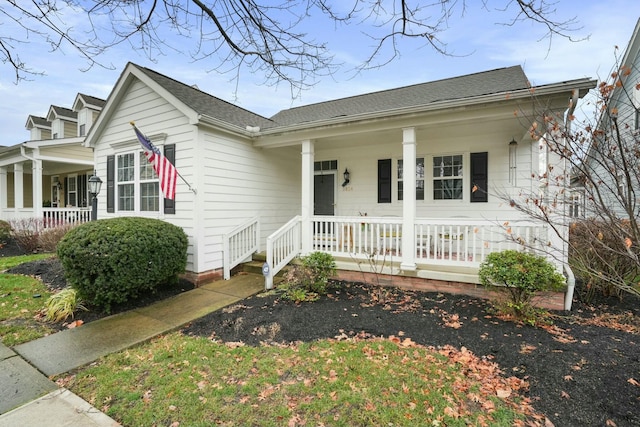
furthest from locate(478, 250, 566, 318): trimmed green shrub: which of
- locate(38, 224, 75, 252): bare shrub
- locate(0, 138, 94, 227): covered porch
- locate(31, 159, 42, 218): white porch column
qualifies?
locate(31, 159, 42, 218): white porch column

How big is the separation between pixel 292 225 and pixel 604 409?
5152 millimetres

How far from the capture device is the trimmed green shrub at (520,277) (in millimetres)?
4023

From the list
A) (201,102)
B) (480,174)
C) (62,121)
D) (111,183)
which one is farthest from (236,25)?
(62,121)

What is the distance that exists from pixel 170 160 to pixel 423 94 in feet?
21.1

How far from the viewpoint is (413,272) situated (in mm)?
5543

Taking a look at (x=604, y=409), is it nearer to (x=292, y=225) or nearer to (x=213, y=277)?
(x=292, y=225)

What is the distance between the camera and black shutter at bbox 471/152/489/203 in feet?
23.0

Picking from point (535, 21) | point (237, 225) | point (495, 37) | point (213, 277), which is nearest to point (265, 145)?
point (237, 225)

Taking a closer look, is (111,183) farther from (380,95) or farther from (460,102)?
(460,102)

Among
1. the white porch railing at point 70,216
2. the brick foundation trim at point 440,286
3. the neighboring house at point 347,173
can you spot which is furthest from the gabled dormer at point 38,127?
the brick foundation trim at point 440,286

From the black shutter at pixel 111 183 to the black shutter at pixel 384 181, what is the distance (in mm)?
6710

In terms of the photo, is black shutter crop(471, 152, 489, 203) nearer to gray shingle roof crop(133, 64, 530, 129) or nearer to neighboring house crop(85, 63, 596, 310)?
neighboring house crop(85, 63, 596, 310)

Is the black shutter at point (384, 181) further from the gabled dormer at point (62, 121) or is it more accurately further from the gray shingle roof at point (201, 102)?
the gabled dormer at point (62, 121)

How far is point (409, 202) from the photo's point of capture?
18.5 ft
